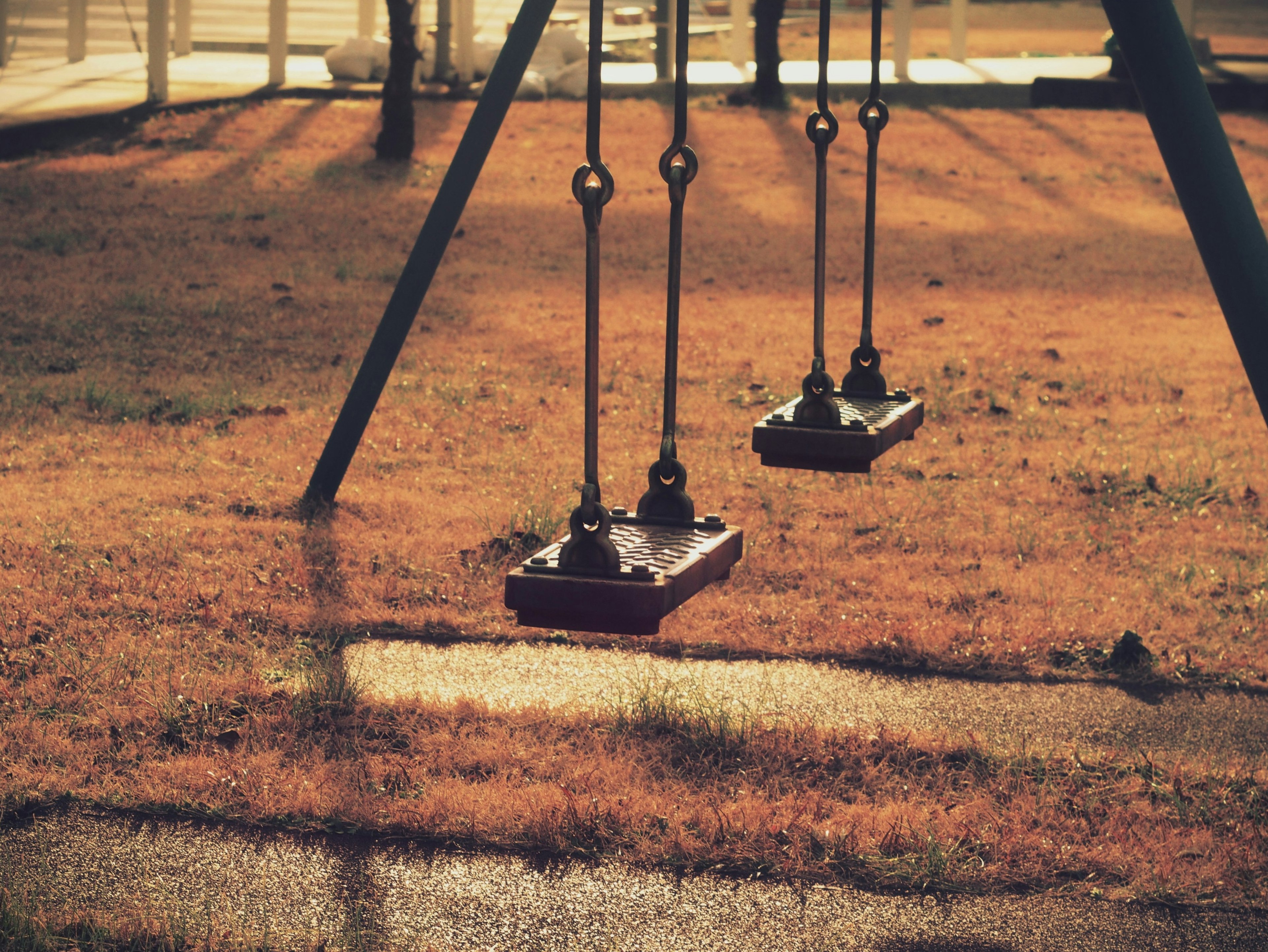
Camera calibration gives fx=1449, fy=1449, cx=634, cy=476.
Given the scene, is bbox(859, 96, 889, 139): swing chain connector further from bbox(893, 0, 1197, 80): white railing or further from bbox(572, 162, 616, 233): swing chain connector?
bbox(893, 0, 1197, 80): white railing

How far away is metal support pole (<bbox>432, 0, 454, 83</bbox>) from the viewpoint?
62.6ft

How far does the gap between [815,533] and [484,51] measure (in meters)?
16.0

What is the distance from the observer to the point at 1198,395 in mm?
7883

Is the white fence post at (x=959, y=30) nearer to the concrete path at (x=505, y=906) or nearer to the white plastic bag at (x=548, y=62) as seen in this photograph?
the white plastic bag at (x=548, y=62)

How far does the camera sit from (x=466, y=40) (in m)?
19.5

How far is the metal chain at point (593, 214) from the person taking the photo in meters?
2.50

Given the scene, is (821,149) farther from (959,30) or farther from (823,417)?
(959,30)

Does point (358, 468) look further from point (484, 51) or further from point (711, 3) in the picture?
point (711, 3)

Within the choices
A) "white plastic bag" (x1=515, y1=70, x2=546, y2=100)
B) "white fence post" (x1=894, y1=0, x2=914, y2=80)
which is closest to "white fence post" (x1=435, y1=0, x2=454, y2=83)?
"white plastic bag" (x1=515, y1=70, x2=546, y2=100)

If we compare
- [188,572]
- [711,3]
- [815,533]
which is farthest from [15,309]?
[711,3]

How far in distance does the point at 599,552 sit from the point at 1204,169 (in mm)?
1835

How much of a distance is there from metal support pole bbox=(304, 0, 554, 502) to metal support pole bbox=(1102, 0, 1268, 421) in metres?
1.93

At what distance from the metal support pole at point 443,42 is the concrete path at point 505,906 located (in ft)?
56.4

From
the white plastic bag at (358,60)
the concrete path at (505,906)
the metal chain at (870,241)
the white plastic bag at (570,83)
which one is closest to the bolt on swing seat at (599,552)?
the concrete path at (505,906)
